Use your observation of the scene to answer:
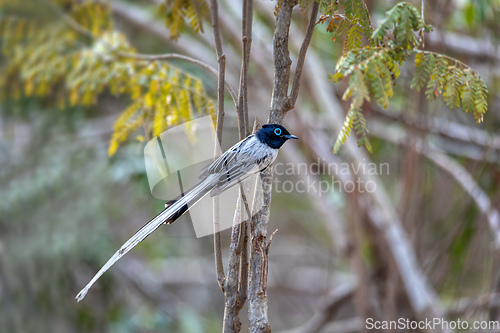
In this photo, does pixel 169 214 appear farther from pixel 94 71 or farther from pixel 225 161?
pixel 94 71

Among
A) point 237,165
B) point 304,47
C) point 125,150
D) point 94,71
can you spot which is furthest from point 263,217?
point 125,150

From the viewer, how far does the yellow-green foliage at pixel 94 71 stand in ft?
7.04

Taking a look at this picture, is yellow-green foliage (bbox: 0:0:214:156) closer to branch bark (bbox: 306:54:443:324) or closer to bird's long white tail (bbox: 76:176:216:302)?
bird's long white tail (bbox: 76:176:216:302)

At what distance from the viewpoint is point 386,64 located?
1322 millimetres

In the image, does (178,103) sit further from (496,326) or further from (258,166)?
(496,326)

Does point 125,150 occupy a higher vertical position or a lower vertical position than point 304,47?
lower

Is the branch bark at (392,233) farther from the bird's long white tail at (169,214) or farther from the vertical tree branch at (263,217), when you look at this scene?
the bird's long white tail at (169,214)

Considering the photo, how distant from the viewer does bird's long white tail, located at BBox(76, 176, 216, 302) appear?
114 centimetres

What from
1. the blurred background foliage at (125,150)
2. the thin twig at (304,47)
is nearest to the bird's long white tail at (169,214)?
the thin twig at (304,47)

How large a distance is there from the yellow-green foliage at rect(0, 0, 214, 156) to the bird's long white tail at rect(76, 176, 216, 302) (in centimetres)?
73

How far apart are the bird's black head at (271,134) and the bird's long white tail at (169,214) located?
0.55 feet

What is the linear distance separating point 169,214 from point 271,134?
332 millimetres

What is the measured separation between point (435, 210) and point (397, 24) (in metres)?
4.75

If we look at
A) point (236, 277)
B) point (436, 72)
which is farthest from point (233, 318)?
point (436, 72)
